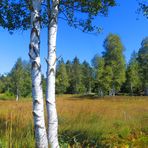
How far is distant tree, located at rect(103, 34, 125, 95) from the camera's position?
69.4 meters

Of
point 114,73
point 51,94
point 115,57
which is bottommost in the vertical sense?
point 51,94

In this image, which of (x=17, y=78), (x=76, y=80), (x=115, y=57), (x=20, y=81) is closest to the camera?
(x=115, y=57)

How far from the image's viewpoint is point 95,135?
1030 centimetres

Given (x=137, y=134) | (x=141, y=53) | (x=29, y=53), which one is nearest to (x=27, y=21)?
(x=29, y=53)

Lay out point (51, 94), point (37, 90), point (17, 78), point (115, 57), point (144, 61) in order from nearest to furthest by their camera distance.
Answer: point (37, 90) → point (51, 94) → point (115, 57) → point (144, 61) → point (17, 78)

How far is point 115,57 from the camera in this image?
70.0 metres

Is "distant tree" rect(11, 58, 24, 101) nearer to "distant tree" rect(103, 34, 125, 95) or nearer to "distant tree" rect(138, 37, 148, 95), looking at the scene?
"distant tree" rect(103, 34, 125, 95)

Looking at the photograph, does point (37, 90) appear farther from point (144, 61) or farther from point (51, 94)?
point (144, 61)

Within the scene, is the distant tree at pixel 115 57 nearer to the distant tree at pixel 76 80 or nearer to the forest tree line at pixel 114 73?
the forest tree line at pixel 114 73

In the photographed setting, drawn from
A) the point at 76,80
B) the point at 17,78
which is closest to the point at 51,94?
the point at 17,78

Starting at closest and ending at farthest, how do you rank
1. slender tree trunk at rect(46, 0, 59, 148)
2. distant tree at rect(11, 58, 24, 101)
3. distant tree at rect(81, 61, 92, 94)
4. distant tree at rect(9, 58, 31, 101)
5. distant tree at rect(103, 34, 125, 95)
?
slender tree trunk at rect(46, 0, 59, 148) < distant tree at rect(103, 34, 125, 95) < distant tree at rect(9, 58, 31, 101) < distant tree at rect(11, 58, 24, 101) < distant tree at rect(81, 61, 92, 94)

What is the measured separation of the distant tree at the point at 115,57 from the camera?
228 feet

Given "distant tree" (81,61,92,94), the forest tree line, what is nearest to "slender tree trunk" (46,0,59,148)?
the forest tree line

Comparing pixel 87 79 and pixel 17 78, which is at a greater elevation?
pixel 17 78
